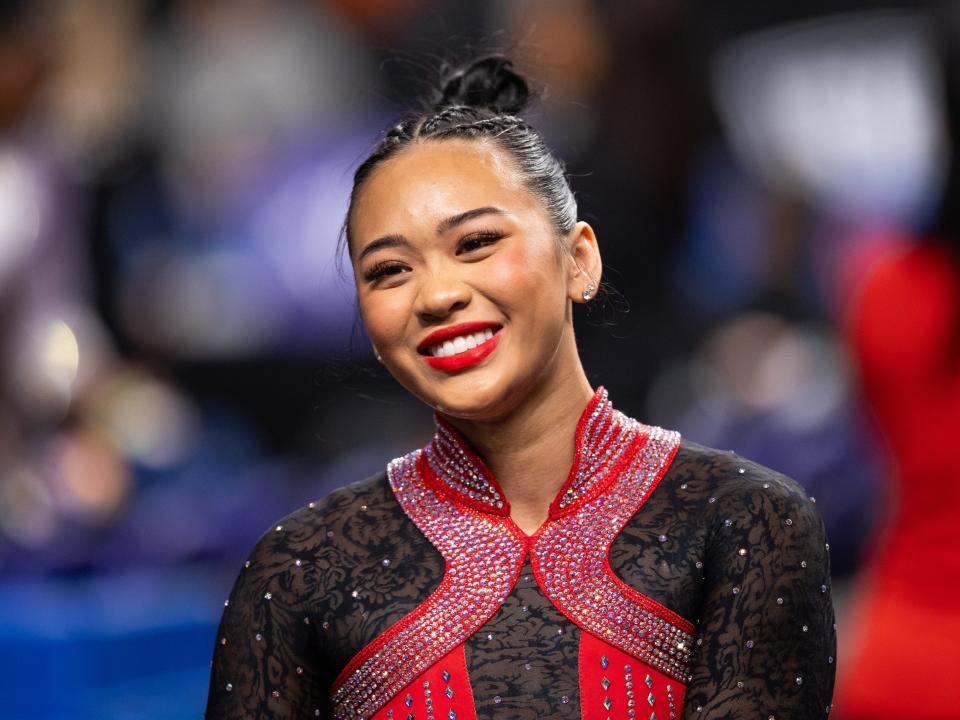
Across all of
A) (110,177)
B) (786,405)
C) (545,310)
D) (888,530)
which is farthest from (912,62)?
(545,310)

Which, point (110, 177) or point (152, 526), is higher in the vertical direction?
point (110, 177)

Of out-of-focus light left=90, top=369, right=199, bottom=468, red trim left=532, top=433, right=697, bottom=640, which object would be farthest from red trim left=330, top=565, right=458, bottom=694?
out-of-focus light left=90, top=369, right=199, bottom=468

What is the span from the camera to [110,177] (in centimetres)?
560

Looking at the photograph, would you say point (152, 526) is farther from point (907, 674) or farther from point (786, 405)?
point (907, 674)

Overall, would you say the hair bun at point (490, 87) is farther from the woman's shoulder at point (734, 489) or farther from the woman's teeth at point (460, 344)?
the woman's shoulder at point (734, 489)

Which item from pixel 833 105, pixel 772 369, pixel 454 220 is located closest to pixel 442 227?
pixel 454 220

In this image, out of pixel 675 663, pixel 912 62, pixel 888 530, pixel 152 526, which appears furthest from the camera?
pixel 912 62

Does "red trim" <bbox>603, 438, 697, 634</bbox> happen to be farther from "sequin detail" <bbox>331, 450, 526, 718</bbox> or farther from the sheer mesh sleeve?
Result: the sheer mesh sleeve

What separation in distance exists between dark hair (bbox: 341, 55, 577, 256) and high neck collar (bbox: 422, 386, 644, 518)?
25 cm

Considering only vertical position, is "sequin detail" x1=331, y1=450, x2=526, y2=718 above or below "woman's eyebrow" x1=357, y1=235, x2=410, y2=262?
below

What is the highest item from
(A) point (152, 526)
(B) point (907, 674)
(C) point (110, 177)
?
(C) point (110, 177)

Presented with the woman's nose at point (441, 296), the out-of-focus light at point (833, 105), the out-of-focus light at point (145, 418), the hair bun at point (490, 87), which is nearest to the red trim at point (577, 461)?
the woman's nose at point (441, 296)

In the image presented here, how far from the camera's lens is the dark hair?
1.96m

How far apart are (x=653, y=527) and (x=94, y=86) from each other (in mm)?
4409
